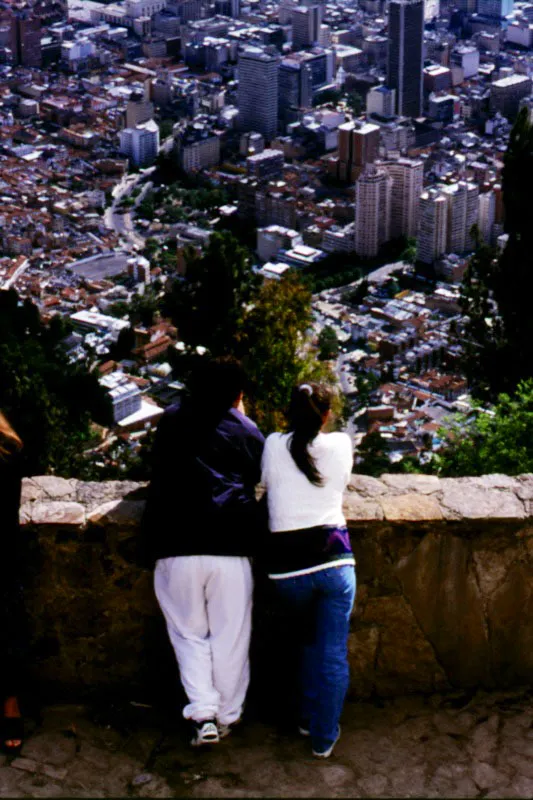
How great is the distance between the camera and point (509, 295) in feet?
24.8

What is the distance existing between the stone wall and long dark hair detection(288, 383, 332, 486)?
15 cm

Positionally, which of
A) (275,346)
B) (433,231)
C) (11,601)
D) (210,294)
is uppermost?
(11,601)

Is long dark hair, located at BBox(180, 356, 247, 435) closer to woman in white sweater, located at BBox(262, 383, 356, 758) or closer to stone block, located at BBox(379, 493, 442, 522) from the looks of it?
woman in white sweater, located at BBox(262, 383, 356, 758)

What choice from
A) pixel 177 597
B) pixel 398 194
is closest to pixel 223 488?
pixel 177 597

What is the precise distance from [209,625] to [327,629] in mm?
180

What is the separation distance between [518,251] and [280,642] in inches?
220

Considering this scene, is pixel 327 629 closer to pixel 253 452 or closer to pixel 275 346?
pixel 253 452

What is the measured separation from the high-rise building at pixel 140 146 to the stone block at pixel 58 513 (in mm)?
27185

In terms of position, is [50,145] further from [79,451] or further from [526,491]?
[526,491]

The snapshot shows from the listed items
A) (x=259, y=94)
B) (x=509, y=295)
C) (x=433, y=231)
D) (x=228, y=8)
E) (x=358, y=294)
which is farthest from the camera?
(x=228, y=8)

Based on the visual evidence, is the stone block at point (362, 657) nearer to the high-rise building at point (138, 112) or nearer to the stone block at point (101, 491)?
the stone block at point (101, 491)

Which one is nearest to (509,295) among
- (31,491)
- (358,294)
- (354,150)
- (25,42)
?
(31,491)

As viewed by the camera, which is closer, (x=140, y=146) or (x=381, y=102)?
(x=140, y=146)

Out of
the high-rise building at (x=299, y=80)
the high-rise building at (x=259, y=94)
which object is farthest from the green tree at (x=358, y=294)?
the high-rise building at (x=299, y=80)
